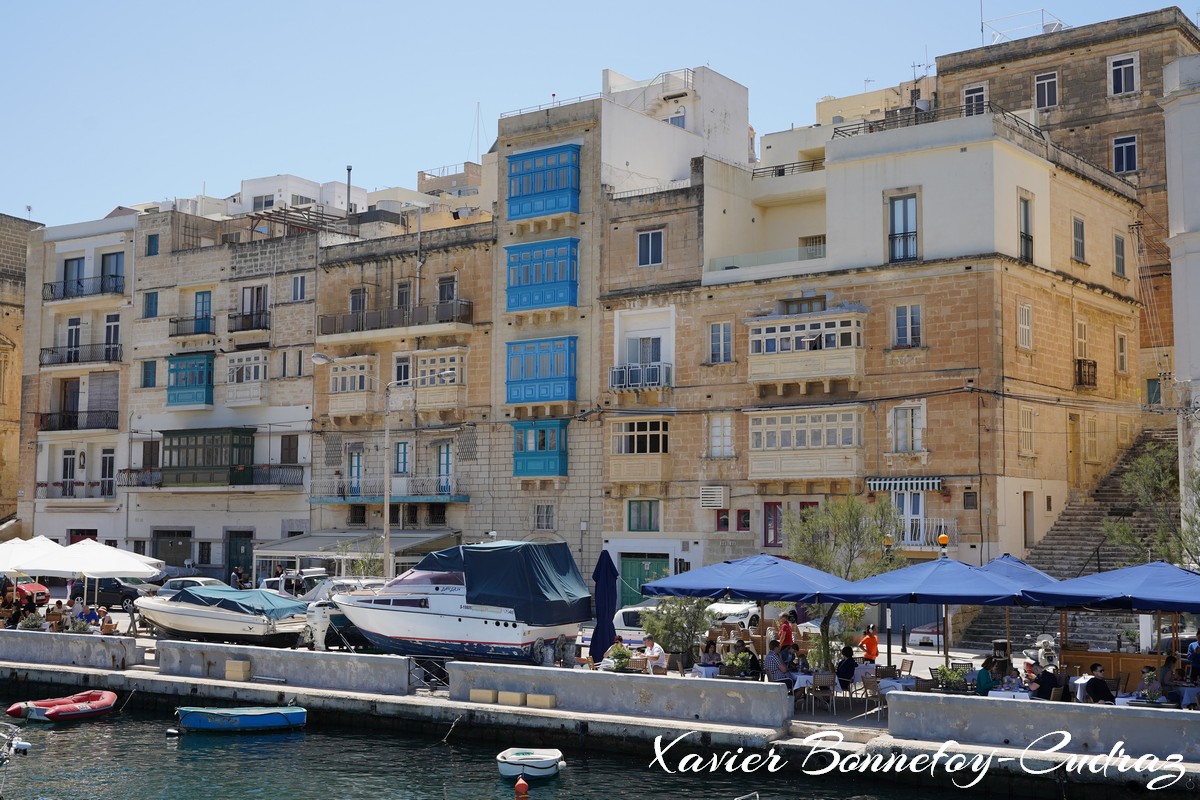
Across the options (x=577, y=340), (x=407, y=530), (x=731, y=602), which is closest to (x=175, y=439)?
(x=407, y=530)

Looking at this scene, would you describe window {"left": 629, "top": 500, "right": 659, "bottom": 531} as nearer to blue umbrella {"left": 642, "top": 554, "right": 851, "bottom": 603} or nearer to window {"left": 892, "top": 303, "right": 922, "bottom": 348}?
window {"left": 892, "top": 303, "right": 922, "bottom": 348}

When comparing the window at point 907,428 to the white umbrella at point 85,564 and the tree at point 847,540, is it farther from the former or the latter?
the white umbrella at point 85,564

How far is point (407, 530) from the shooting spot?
50.2 m

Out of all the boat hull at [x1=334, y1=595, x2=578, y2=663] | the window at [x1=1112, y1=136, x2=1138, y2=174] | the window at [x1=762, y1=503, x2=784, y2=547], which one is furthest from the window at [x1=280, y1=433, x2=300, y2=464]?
the window at [x1=1112, y1=136, x2=1138, y2=174]

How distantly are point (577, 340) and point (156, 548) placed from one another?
870 inches

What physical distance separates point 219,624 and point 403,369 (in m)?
18.6

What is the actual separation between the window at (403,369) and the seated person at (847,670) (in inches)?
1122

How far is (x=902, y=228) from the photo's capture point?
40.3 meters

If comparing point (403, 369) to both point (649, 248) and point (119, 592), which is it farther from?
point (119, 592)

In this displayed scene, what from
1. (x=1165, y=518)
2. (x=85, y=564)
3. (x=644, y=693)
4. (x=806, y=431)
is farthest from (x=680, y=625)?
(x=85, y=564)

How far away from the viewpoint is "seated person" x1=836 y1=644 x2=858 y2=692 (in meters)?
25.2

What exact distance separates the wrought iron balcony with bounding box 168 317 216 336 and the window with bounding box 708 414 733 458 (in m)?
23.1

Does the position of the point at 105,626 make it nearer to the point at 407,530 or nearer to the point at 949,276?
the point at 407,530

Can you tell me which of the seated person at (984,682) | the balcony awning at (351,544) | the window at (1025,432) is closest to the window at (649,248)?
the balcony awning at (351,544)
